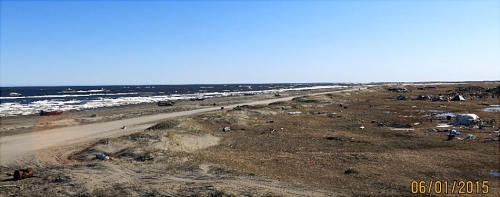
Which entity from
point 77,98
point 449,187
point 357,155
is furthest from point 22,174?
point 77,98

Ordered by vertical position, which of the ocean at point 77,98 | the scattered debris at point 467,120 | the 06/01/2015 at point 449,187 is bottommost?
the ocean at point 77,98

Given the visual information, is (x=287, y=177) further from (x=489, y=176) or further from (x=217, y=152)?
(x=489, y=176)

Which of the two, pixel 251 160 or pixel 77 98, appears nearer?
pixel 251 160

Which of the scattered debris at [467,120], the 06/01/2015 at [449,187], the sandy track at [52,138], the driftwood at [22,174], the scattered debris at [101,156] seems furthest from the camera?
the scattered debris at [467,120]

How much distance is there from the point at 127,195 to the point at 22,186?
404 centimetres

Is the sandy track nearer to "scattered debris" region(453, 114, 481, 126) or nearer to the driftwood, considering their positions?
the driftwood

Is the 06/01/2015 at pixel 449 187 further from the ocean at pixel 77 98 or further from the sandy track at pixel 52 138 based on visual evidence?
the ocean at pixel 77 98

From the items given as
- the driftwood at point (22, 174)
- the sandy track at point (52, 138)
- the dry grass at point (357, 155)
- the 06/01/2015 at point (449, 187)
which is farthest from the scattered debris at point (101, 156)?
the 06/01/2015 at point (449, 187)

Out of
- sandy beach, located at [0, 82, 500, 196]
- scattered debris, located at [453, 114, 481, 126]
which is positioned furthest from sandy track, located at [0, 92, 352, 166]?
scattered debris, located at [453, 114, 481, 126]

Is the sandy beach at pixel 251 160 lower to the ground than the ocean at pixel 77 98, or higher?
higher

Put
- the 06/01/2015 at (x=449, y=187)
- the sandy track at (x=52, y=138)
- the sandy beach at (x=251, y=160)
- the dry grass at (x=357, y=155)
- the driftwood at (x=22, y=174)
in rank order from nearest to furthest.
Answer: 1. the 06/01/2015 at (x=449, y=187)
2. the sandy beach at (x=251, y=160)
3. the dry grass at (x=357, y=155)
4. the driftwood at (x=22, y=174)
5. the sandy track at (x=52, y=138)

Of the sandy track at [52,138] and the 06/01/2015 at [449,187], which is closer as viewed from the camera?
the 06/01/2015 at [449,187]

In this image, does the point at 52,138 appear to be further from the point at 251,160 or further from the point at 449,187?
the point at 449,187

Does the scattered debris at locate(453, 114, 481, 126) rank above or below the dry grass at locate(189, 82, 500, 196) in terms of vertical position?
above
